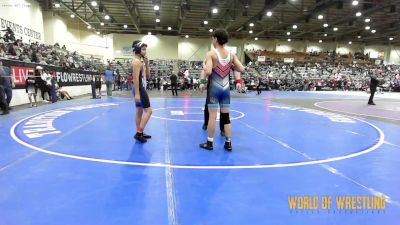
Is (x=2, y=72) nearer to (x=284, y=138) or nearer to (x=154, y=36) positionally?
(x=284, y=138)

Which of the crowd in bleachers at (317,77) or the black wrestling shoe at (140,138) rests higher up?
the crowd in bleachers at (317,77)

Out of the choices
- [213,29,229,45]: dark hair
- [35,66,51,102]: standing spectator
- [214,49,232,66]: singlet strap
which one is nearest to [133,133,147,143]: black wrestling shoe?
[214,49,232,66]: singlet strap

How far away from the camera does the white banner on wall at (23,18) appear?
18.3 metres

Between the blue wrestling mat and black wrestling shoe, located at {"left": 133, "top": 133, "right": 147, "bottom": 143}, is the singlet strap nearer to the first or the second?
the blue wrestling mat

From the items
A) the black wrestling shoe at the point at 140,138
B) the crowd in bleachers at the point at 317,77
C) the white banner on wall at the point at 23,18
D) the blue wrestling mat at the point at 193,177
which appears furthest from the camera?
the crowd in bleachers at the point at 317,77

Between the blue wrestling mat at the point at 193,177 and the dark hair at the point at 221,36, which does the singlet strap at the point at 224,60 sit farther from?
the blue wrestling mat at the point at 193,177

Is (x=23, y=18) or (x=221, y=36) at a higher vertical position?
(x=23, y=18)

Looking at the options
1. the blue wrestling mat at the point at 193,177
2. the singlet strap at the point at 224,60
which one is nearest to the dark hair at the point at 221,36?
the singlet strap at the point at 224,60

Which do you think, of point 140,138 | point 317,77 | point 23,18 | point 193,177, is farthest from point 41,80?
point 317,77

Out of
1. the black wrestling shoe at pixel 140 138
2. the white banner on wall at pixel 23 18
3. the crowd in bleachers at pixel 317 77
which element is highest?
the white banner on wall at pixel 23 18

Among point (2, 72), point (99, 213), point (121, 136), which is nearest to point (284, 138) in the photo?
point (121, 136)

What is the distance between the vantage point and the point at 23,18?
20766mm

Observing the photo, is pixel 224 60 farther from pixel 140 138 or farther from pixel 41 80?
pixel 41 80

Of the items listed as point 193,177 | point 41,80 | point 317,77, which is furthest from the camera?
point 317,77
